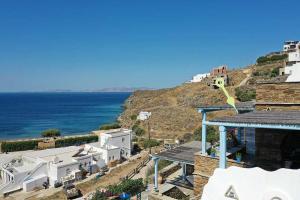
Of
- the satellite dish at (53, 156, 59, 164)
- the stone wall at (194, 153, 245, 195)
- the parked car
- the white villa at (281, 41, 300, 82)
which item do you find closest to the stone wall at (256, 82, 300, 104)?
the white villa at (281, 41, 300, 82)

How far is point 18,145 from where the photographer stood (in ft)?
155

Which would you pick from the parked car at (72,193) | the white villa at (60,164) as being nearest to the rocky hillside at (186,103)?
the white villa at (60,164)

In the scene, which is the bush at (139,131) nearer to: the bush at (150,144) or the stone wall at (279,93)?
the bush at (150,144)

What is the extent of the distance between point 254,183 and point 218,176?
3.74 ft

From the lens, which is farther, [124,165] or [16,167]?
[124,165]

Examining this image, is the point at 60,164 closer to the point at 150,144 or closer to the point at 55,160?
the point at 55,160

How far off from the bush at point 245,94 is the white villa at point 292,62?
768cm

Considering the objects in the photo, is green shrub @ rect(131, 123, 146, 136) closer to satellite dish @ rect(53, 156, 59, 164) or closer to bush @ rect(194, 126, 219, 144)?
bush @ rect(194, 126, 219, 144)

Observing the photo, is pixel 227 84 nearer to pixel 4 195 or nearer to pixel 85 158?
pixel 85 158

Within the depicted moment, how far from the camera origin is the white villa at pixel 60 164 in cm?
2936

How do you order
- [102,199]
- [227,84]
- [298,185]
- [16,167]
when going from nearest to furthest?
[298,185]
[102,199]
[16,167]
[227,84]

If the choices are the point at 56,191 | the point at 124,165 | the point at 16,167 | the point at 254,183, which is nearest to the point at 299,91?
the point at 254,183

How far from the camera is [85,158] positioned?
32.8m

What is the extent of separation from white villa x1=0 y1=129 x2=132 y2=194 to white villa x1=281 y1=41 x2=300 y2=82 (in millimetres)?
22161
